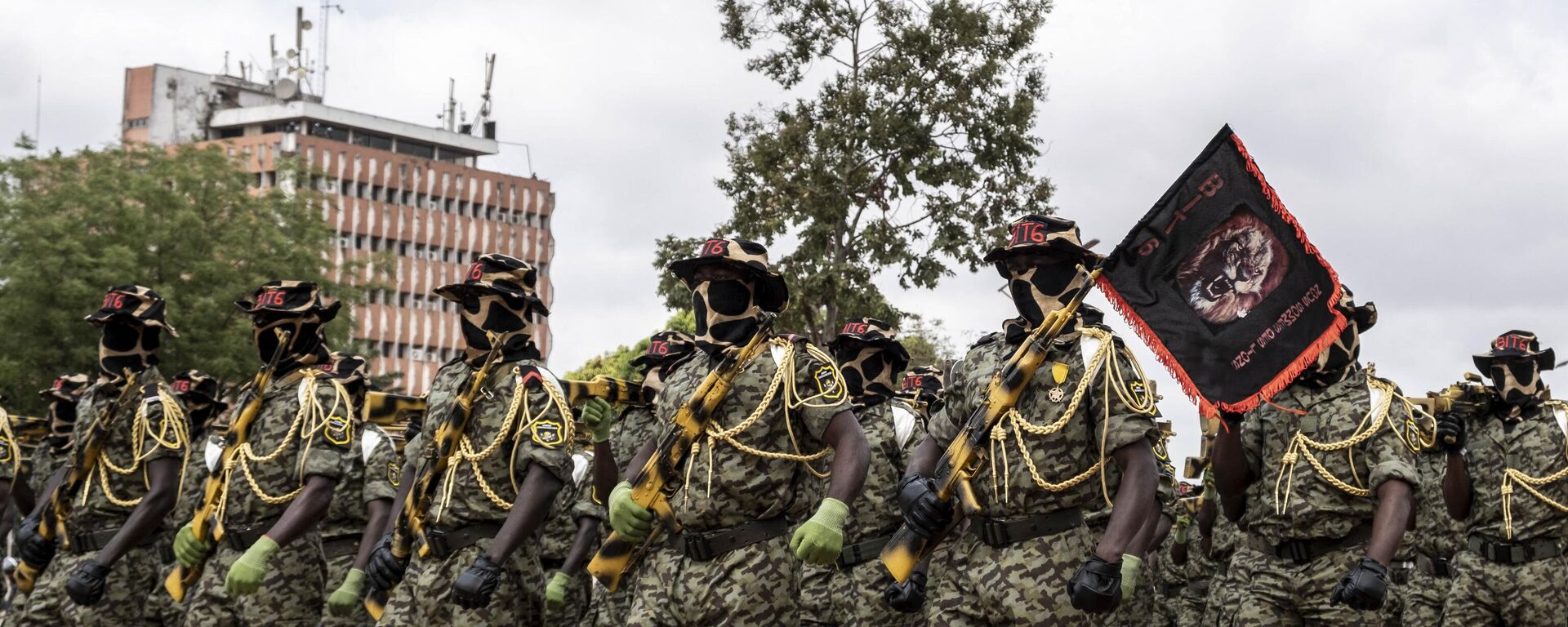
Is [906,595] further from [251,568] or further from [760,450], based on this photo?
[251,568]

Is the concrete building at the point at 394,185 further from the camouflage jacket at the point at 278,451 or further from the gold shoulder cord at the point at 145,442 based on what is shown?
the camouflage jacket at the point at 278,451

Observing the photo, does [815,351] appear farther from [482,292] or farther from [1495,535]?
[1495,535]

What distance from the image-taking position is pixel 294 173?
139 feet

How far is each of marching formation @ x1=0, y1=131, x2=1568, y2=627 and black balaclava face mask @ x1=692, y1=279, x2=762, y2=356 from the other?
2cm

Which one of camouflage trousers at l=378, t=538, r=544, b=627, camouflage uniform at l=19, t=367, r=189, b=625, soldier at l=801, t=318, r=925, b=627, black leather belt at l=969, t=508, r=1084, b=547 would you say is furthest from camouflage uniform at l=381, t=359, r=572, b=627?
camouflage uniform at l=19, t=367, r=189, b=625

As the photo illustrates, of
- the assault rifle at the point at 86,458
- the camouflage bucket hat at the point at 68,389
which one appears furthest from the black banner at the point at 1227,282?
the camouflage bucket hat at the point at 68,389

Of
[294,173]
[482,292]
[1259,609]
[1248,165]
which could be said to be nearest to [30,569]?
[482,292]

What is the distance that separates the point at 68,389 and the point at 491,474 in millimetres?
8461

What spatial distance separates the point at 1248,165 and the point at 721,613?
2801 millimetres

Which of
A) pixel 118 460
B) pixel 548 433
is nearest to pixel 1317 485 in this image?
pixel 548 433

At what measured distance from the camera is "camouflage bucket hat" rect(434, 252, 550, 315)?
9289 mm

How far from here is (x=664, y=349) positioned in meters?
13.0

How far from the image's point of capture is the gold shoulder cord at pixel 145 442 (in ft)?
36.2

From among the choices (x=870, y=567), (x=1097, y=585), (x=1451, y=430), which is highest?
(x=1451, y=430)
